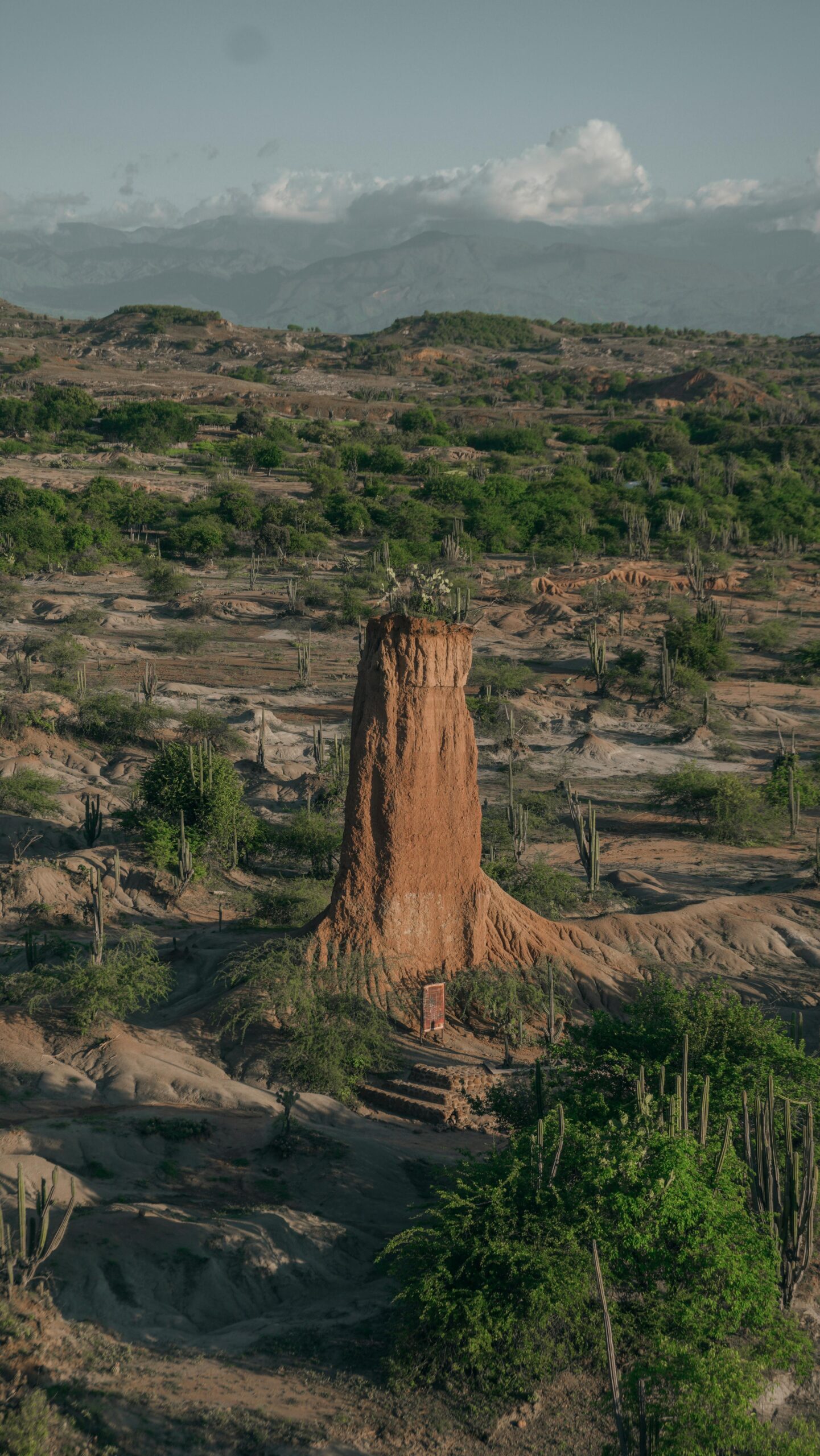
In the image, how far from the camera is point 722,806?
1383 inches

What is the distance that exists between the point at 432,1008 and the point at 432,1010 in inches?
0.9

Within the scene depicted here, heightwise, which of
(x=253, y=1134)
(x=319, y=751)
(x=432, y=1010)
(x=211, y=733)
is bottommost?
(x=253, y=1134)

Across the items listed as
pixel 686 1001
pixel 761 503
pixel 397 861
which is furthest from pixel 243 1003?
pixel 761 503

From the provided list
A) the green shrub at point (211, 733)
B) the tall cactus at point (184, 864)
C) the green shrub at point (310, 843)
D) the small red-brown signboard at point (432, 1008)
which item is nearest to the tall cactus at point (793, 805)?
the green shrub at point (310, 843)

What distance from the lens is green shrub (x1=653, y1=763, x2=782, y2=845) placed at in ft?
114

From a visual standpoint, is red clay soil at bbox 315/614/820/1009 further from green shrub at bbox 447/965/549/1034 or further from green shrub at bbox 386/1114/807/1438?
green shrub at bbox 386/1114/807/1438

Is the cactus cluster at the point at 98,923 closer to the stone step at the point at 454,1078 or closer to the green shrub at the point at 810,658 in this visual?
the stone step at the point at 454,1078

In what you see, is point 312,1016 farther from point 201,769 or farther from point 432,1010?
point 201,769

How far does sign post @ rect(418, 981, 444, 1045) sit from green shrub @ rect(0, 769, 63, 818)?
14777mm

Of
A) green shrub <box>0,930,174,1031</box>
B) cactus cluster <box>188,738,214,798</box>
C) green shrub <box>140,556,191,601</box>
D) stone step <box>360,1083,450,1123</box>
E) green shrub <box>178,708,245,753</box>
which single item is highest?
green shrub <box>140,556,191,601</box>

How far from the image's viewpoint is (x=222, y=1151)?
→ 16.8 m

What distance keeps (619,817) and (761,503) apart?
59.6 m

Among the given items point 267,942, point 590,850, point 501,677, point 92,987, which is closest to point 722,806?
point 590,850

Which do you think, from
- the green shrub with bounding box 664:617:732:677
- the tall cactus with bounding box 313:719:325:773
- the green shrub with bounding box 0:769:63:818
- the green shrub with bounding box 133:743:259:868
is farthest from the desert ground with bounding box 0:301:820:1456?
the green shrub with bounding box 664:617:732:677
